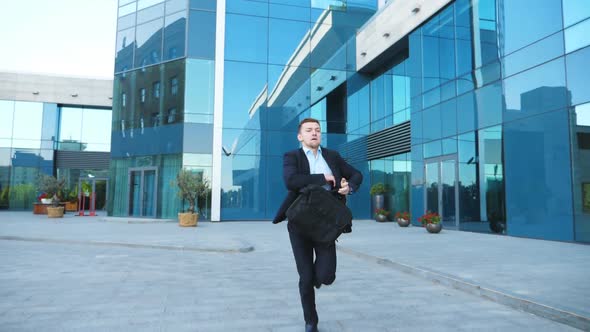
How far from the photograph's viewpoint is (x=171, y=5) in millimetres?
20875

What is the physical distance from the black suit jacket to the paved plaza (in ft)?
3.95

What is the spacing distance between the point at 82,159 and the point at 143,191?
48.1 ft

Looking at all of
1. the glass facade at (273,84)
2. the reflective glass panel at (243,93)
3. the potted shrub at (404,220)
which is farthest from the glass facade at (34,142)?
the potted shrub at (404,220)

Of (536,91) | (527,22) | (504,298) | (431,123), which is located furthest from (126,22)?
(504,298)

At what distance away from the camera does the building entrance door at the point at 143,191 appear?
2069 cm

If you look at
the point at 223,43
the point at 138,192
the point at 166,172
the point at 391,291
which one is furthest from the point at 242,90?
the point at 391,291

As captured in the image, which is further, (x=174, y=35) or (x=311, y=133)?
(x=174, y=35)

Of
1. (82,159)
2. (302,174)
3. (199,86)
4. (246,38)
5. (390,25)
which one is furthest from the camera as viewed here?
(82,159)

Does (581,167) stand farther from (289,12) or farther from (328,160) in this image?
(289,12)

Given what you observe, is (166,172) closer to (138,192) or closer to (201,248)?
(138,192)

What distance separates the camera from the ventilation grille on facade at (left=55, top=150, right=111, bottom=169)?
32.3 metres

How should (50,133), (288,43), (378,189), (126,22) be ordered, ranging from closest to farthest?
(378,189)
(288,43)
(126,22)
(50,133)

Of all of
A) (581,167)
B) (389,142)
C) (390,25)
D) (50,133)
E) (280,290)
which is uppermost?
(390,25)

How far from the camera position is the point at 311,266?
3365 mm
